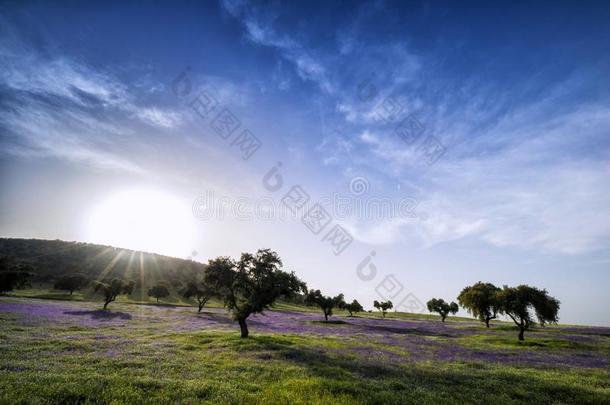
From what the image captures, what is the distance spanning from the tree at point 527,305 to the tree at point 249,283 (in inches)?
1415

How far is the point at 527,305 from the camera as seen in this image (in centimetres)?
4672

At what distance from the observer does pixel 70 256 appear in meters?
146

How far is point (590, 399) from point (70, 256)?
189 m

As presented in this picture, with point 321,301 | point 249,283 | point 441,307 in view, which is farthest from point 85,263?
point 441,307

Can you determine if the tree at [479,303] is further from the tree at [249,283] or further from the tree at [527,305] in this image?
the tree at [249,283]

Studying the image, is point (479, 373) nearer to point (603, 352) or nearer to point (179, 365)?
point (179, 365)

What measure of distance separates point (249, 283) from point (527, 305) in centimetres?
4532

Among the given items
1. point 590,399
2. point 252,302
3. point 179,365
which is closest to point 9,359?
point 179,365

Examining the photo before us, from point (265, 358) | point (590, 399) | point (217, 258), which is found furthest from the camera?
point (217, 258)

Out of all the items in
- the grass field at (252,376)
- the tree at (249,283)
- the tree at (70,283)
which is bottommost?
the tree at (70,283)

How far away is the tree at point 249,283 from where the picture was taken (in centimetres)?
3350

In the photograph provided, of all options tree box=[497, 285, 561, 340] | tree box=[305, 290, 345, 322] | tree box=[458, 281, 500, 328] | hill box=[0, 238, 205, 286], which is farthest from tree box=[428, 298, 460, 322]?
hill box=[0, 238, 205, 286]

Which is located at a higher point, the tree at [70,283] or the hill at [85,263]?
the hill at [85,263]

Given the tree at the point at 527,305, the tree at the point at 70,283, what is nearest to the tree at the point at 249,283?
the tree at the point at 527,305
